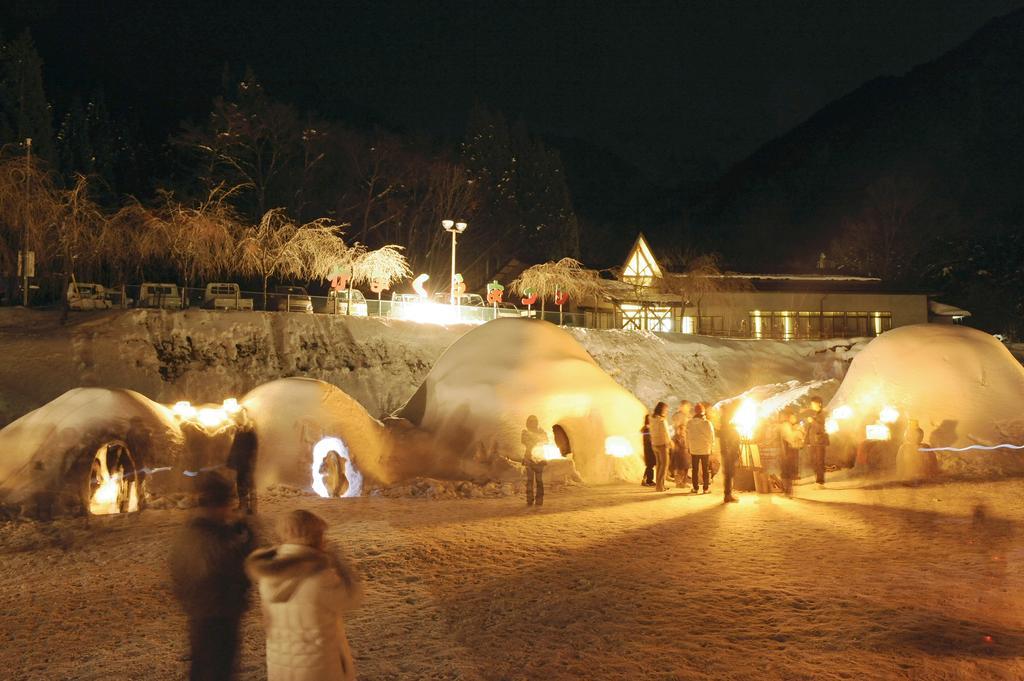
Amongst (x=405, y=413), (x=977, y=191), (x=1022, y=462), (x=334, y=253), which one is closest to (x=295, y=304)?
(x=334, y=253)

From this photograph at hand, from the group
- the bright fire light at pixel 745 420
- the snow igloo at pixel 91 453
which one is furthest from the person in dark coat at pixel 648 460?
the snow igloo at pixel 91 453

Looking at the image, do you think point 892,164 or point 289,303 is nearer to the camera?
point 289,303

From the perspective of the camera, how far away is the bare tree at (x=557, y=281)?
1496 inches

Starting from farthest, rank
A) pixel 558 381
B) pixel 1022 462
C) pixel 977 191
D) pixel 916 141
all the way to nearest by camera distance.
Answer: pixel 916 141, pixel 977 191, pixel 558 381, pixel 1022 462

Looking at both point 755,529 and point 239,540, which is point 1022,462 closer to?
point 755,529

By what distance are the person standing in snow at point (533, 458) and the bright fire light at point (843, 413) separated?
918 centimetres

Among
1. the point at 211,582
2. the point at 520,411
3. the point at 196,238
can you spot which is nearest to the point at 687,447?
the point at 520,411

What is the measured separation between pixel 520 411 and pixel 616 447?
210 cm

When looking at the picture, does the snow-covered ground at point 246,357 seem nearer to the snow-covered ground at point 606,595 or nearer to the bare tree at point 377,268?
the bare tree at point 377,268

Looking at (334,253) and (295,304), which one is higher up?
(334,253)

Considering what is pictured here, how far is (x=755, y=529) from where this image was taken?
30.7ft

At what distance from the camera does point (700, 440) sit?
39.5 ft

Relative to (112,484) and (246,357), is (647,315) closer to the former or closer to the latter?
(246,357)

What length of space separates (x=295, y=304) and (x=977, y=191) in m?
99.2
